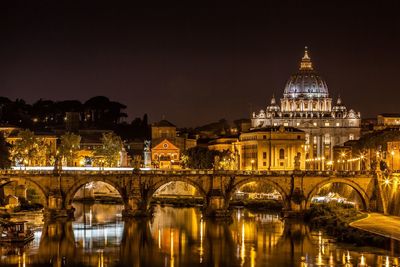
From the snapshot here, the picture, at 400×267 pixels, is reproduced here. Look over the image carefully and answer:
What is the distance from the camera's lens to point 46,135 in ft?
460

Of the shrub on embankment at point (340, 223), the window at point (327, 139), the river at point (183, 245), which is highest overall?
the window at point (327, 139)

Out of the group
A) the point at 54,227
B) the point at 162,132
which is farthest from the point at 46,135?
the point at 54,227

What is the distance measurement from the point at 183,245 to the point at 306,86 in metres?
132

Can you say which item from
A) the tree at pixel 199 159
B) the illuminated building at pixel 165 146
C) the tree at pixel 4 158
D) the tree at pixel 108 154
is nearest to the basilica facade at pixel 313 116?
the illuminated building at pixel 165 146

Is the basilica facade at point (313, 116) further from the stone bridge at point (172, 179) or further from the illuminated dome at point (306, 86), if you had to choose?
the stone bridge at point (172, 179)

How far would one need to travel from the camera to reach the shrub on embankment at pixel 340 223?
6241 centimetres

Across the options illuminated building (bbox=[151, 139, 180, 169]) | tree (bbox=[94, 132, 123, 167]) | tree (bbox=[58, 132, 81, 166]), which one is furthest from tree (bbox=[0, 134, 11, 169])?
illuminated building (bbox=[151, 139, 180, 169])

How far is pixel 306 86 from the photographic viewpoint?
195 metres

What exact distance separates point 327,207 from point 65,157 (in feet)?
143

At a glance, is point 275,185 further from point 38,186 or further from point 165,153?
point 165,153

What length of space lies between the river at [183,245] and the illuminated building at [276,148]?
55.4 metres

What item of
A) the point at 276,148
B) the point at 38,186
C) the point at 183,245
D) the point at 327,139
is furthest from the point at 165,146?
the point at 183,245

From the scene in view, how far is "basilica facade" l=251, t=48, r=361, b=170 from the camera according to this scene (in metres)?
176

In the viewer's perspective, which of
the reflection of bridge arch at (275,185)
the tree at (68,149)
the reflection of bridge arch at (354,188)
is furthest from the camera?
the tree at (68,149)
